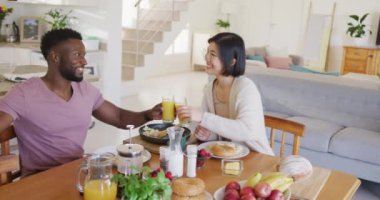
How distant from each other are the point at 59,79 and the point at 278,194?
114 centimetres

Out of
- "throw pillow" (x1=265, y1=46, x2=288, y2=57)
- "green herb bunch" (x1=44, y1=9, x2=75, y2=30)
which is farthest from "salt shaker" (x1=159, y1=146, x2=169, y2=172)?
"throw pillow" (x1=265, y1=46, x2=288, y2=57)

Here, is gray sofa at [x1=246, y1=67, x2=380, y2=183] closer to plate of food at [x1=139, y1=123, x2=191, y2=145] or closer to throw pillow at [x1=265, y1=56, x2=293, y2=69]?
plate of food at [x1=139, y1=123, x2=191, y2=145]

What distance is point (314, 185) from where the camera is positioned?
148cm

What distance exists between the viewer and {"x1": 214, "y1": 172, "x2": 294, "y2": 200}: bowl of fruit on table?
1192mm

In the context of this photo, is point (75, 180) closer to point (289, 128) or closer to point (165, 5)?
point (289, 128)

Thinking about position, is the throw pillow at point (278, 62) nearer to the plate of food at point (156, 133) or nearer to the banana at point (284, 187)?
the plate of food at point (156, 133)

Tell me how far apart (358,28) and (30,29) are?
6.14 meters

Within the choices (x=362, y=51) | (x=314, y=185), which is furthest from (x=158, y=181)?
(x=362, y=51)

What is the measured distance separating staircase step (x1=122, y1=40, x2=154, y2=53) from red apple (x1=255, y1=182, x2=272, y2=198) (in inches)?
221

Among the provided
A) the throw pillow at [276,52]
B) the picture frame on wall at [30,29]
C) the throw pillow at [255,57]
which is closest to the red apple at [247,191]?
the picture frame on wall at [30,29]

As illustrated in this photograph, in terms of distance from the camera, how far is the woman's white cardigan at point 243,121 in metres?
1.85

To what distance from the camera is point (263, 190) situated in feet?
3.92

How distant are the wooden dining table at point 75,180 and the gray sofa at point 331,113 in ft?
5.37

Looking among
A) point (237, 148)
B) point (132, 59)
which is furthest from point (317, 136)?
point (132, 59)
